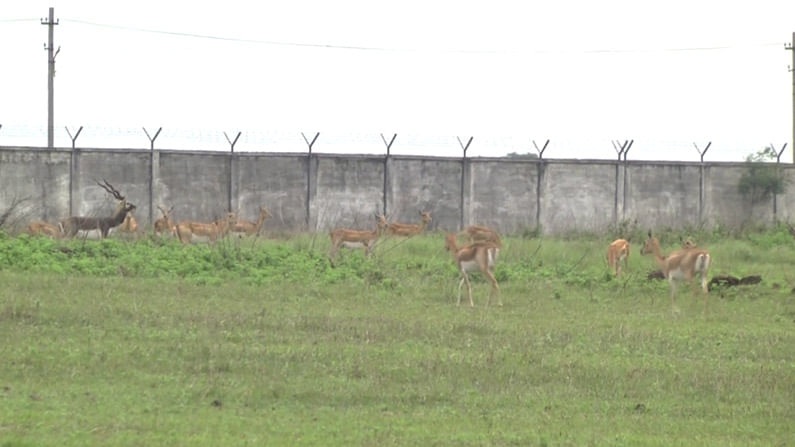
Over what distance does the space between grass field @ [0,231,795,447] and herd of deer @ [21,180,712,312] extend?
1.77ft

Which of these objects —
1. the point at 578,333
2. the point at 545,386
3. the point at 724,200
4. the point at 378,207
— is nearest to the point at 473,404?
the point at 545,386

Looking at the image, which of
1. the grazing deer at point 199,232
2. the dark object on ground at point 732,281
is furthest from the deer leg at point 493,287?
the grazing deer at point 199,232

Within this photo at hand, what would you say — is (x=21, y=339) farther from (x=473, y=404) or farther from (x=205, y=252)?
(x=205, y=252)

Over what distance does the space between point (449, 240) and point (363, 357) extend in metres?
8.65

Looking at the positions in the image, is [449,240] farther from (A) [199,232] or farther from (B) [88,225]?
(B) [88,225]

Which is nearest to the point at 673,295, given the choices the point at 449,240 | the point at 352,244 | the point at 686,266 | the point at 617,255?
the point at 686,266

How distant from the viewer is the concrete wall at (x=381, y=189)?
3341cm

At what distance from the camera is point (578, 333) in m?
14.9

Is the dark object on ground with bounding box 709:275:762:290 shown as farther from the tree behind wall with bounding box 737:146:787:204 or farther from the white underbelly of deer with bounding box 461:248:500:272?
the tree behind wall with bounding box 737:146:787:204

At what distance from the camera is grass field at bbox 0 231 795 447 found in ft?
31.8

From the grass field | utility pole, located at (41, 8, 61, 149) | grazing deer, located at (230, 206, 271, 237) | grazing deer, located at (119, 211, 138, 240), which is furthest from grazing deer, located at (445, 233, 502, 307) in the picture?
utility pole, located at (41, 8, 61, 149)

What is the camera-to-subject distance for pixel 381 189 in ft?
116

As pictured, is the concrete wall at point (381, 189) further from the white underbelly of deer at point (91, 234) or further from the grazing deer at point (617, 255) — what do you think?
the grazing deer at point (617, 255)

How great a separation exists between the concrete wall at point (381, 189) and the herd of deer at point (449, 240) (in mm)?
1385
